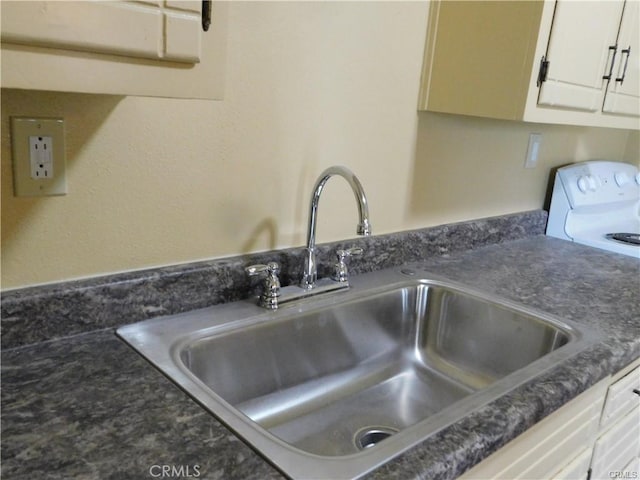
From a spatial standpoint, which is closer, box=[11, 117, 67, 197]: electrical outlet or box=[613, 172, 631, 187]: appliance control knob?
box=[11, 117, 67, 197]: electrical outlet

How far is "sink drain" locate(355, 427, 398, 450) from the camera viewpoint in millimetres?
1059

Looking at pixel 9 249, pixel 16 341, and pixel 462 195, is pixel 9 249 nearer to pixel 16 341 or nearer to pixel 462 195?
pixel 16 341

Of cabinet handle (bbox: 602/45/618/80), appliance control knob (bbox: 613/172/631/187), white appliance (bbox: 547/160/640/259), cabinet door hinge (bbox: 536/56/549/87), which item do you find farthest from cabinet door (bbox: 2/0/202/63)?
appliance control knob (bbox: 613/172/631/187)

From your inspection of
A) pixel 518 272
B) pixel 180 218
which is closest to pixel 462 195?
pixel 518 272

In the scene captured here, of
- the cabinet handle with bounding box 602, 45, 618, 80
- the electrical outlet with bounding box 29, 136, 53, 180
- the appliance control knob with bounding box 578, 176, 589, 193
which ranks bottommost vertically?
the appliance control knob with bounding box 578, 176, 589, 193

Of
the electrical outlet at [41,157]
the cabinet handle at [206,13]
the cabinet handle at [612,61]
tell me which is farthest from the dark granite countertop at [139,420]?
the cabinet handle at [612,61]

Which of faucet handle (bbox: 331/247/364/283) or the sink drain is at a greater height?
faucet handle (bbox: 331/247/364/283)

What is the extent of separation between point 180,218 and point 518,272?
0.95m

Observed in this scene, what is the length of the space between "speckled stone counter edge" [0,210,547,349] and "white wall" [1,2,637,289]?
0.10 ft

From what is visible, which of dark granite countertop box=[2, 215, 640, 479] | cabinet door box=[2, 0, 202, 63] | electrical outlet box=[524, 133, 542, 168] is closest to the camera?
cabinet door box=[2, 0, 202, 63]

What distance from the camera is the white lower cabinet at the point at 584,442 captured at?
859 mm

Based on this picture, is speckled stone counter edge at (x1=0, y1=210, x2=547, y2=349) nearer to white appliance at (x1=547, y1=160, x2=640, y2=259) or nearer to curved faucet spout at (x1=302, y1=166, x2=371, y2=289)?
curved faucet spout at (x1=302, y1=166, x2=371, y2=289)

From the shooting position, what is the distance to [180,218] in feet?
3.44

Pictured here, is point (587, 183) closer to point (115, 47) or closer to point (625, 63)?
point (625, 63)
